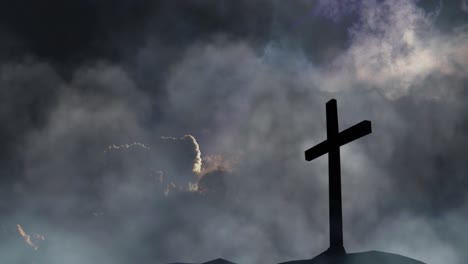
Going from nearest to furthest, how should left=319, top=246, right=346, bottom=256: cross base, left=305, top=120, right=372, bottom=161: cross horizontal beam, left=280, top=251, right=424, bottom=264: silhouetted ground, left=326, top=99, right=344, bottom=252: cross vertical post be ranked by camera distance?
left=280, top=251, right=424, bottom=264: silhouetted ground, left=319, top=246, right=346, bottom=256: cross base, left=326, top=99, right=344, bottom=252: cross vertical post, left=305, top=120, right=372, bottom=161: cross horizontal beam

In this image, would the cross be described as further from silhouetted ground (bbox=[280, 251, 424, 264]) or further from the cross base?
silhouetted ground (bbox=[280, 251, 424, 264])

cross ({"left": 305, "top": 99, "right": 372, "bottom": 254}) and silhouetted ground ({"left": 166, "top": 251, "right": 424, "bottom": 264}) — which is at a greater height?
cross ({"left": 305, "top": 99, "right": 372, "bottom": 254})

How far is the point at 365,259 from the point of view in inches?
469

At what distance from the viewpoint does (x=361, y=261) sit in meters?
11.8

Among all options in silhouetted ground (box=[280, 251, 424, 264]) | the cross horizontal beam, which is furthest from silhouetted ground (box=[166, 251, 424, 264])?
the cross horizontal beam

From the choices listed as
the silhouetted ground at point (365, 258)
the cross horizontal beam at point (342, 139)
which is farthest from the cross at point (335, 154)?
the silhouetted ground at point (365, 258)

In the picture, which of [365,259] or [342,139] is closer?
[365,259]

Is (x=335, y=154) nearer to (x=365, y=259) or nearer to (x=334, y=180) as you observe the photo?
(x=334, y=180)

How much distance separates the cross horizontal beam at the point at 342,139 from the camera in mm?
12695

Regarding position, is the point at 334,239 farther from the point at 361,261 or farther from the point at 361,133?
the point at 361,133

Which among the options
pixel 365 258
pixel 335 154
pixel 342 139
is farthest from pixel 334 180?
pixel 365 258

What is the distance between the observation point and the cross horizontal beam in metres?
12.7

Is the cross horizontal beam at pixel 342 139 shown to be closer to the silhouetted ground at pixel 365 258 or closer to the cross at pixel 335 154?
the cross at pixel 335 154

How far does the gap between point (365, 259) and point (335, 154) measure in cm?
304
